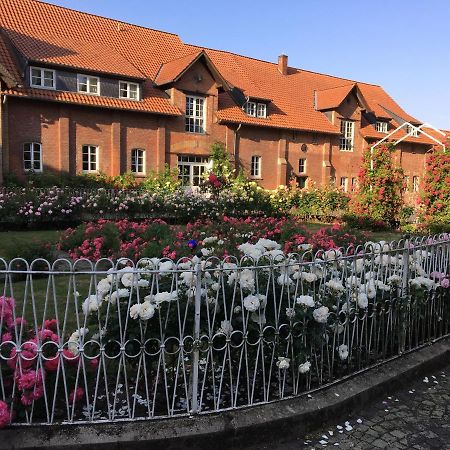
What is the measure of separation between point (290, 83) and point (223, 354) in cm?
3382

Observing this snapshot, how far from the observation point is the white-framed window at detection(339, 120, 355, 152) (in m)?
35.3

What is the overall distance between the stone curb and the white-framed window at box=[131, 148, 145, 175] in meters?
22.1

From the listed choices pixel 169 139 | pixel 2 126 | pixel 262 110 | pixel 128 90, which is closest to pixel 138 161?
pixel 169 139

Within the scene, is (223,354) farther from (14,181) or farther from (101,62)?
(101,62)

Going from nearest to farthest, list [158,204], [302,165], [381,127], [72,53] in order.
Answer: [158,204], [72,53], [302,165], [381,127]

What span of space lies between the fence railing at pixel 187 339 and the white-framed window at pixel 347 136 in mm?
32471

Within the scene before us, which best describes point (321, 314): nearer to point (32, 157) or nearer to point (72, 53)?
point (32, 157)

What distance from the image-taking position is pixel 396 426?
372 cm

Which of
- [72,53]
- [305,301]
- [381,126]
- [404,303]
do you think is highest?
[72,53]

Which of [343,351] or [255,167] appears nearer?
[343,351]

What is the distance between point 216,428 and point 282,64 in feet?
116

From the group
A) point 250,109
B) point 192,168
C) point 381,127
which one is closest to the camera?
point 192,168

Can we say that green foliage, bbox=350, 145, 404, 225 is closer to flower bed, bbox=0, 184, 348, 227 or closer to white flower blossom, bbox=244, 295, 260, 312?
flower bed, bbox=0, 184, 348, 227

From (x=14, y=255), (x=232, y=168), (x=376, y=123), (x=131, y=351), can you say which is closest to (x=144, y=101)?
(x=232, y=168)
